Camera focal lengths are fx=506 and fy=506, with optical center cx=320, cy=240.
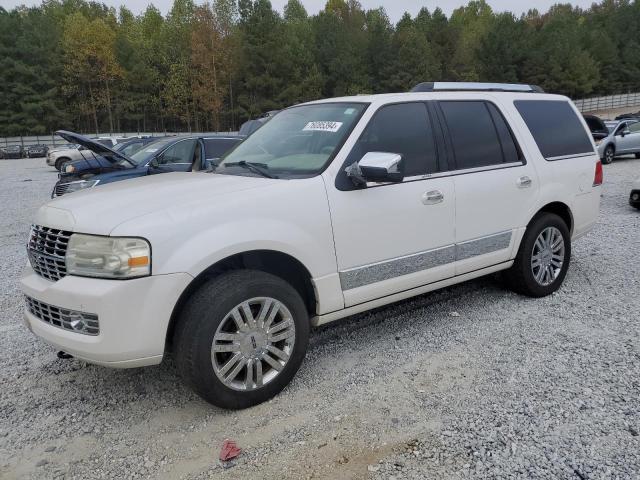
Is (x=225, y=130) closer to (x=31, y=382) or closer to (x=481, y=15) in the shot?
(x=31, y=382)

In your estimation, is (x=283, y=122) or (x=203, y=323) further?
(x=283, y=122)

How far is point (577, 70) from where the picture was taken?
69.9m

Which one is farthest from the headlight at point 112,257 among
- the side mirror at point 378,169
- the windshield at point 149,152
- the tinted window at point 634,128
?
the tinted window at point 634,128

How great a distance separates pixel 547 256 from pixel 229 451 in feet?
11.4

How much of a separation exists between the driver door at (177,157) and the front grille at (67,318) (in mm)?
6651

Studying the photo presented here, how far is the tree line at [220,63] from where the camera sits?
5356 centimetres

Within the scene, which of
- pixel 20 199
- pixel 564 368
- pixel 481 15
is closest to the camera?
pixel 564 368

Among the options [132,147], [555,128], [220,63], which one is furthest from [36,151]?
[555,128]

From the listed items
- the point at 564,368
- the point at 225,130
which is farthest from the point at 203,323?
the point at 225,130

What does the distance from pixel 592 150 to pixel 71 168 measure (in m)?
8.85

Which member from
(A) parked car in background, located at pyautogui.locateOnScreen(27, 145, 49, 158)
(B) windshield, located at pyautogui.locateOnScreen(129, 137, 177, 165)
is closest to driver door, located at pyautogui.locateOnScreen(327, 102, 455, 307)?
(B) windshield, located at pyautogui.locateOnScreen(129, 137, 177, 165)

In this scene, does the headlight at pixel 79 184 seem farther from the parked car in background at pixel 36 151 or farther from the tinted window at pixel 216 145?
the parked car in background at pixel 36 151

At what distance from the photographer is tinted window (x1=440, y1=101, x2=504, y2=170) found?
4004 millimetres

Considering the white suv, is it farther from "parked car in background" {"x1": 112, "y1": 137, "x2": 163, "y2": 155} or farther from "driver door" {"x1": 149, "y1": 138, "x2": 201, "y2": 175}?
"parked car in background" {"x1": 112, "y1": 137, "x2": 163, "y2": 155}
